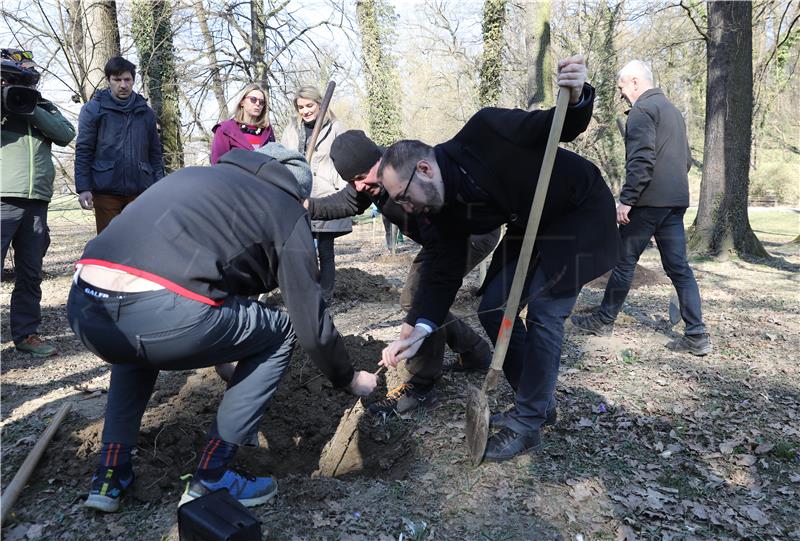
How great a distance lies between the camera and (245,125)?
5.23 meters

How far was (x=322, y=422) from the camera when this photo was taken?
359 centimetres

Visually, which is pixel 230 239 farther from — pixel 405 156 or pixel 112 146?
pixel 112 146

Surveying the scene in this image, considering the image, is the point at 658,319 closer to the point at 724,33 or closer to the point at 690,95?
the point at 724,33

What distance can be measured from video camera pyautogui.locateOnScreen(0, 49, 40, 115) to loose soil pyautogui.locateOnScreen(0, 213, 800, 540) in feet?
6.27

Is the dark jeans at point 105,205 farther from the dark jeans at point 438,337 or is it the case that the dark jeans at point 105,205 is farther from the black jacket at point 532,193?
the black jacket at point 532,193

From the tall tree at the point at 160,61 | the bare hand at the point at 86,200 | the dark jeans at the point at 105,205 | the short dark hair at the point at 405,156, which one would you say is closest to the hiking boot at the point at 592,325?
the short dark hair at the point at 405,156

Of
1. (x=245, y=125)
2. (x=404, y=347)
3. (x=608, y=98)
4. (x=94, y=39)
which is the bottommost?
(x=404, y=347)

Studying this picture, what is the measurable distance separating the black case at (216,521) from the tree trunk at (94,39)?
5.88 m

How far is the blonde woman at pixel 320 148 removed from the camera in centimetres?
539

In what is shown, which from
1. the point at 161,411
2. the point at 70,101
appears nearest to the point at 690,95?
the point at 70,101

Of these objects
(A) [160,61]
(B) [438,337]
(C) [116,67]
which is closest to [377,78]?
(A) [160,61]

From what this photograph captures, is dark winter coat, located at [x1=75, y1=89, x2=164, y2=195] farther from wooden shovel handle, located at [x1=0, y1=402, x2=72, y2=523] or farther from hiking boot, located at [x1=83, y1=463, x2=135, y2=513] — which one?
hiking boot, located at [x1=83, y1=463, x2=135, y2=513]

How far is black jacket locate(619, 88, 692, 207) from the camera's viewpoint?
4645 millimetres

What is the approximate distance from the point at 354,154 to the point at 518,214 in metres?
0.96
